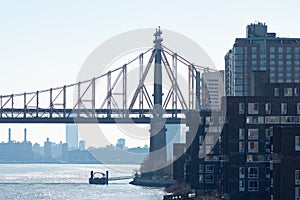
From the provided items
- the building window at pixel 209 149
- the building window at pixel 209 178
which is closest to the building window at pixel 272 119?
the building window at pixel 209 149

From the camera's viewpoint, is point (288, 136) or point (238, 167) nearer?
point (288, 136)

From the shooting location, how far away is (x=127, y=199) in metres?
128

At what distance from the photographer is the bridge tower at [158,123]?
581 ft

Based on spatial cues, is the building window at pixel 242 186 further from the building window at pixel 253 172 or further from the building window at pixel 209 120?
the building window at pixel 209 120

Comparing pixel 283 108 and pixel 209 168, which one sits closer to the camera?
pixel 283 108

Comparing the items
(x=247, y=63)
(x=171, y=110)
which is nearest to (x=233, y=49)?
(x=247, y=63)

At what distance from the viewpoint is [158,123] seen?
176 meters

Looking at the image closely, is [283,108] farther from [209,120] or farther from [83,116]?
[83,116]

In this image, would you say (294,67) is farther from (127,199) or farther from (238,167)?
(238,167)

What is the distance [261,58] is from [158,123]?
82.8 ft

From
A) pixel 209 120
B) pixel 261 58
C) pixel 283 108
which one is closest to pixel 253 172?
pixel 283 108

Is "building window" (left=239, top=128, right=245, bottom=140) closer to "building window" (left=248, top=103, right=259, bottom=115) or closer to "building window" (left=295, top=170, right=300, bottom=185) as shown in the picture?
"building window" (left=248, top=103, right=259, bottom=115)

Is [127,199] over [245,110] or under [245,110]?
under

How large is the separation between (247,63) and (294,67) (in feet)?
35.6
